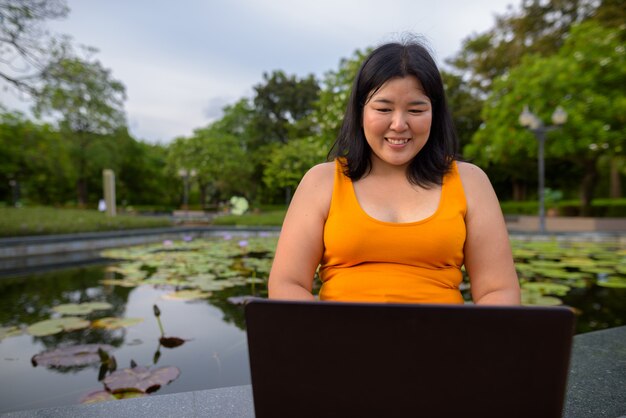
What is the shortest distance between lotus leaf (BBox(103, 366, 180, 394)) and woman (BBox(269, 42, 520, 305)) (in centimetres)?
121

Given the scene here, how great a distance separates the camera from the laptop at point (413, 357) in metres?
0.48

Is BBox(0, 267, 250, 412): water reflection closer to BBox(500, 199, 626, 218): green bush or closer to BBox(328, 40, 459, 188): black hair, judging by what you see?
BBox(328, 40, 459, 188): black hair

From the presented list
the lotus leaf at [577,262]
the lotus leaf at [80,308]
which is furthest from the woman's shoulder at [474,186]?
the lotus leaf at [577,262]

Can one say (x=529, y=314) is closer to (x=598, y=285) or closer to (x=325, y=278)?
(x=325, y=278)

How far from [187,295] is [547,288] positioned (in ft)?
9.48

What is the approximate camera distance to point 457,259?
0.92 metres

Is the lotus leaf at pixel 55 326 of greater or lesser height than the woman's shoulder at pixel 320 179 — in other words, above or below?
below

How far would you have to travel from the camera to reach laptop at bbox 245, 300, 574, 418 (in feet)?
1.56

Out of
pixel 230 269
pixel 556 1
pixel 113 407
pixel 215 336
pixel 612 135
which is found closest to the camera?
pixel 113 407

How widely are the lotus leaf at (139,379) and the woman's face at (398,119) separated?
1465 mm

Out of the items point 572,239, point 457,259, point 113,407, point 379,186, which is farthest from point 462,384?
point 572,239

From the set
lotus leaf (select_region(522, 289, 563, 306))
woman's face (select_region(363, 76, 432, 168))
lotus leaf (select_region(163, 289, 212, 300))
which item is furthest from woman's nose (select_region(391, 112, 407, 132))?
lotus leaf (select_region(163, 289, 212, 300))

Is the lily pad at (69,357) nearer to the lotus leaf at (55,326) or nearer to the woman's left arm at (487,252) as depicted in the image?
the lotus leaf at (55,326)

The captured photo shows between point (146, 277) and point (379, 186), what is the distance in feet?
12.4
